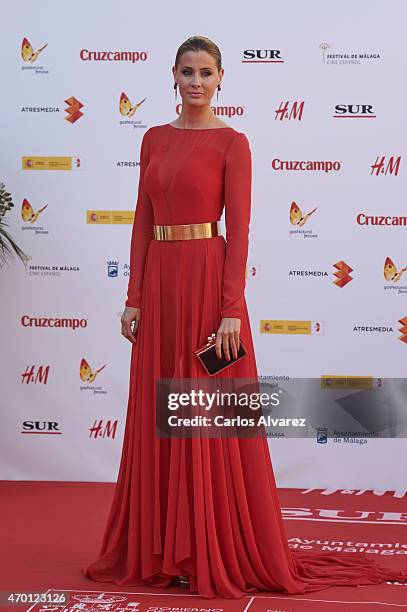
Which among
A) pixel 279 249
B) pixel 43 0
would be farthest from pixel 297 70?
pixel 43 0

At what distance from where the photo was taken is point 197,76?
3.37 m

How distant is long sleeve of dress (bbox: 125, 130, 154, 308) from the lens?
11.6 ft

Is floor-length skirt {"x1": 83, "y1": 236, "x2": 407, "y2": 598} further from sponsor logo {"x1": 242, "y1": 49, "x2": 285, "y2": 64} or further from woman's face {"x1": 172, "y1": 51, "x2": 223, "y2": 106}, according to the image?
sponsor logo {"x1": 242, "y1": 49, "x2": 285, "y2": 64}

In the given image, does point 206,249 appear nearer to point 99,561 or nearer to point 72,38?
point 99,561

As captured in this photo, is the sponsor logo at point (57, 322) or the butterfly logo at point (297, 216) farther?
the sponsor logo at point (57, 322)

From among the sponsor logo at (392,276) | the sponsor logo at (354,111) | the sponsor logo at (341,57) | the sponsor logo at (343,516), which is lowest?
the sponsor logo at (343,516)

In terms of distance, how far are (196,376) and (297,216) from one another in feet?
6.95

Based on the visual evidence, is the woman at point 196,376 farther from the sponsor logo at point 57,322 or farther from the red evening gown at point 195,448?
the sponsor logo at point 57,322

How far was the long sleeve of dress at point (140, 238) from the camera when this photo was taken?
3.54 m

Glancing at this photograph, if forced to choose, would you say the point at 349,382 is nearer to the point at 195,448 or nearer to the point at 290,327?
the point at 290,327

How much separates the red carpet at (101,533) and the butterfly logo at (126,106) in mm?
1954

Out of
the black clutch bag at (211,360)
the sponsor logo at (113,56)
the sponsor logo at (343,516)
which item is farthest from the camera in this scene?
the sponsor logo at (113,56)

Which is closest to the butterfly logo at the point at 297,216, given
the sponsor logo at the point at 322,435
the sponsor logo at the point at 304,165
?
the sponsor logo at the point at 304,165

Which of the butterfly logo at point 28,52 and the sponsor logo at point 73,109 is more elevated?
the butterfly logo at point 28,52
